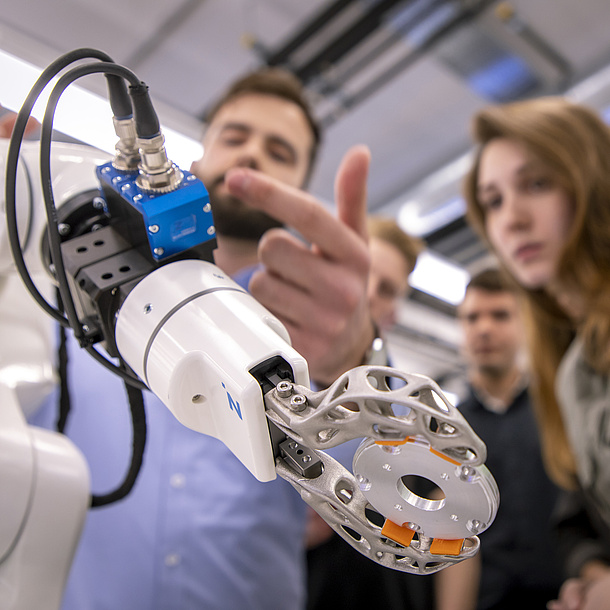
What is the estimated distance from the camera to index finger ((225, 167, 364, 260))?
53 centimetres

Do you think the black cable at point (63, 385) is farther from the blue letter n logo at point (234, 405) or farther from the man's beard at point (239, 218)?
the man's beard at point (239, 218)

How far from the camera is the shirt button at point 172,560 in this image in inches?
31.4

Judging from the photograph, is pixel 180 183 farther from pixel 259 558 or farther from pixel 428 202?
pixel 428 202

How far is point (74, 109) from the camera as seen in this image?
1.55ft

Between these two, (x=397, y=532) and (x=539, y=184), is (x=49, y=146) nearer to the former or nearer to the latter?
(x=397, y=532)

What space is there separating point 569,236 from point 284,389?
1.12 meters

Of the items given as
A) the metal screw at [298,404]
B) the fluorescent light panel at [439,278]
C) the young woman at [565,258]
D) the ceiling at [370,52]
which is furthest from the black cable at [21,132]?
the fluorescent light panel at [439,278]

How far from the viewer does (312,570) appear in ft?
4.05

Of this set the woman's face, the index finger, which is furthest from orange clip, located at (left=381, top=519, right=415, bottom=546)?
the woman's face

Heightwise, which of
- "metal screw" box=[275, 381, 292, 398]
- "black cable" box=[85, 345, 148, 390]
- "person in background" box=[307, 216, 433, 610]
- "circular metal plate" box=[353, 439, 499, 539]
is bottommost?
"person in background" box=[307, 216, 433, 610]

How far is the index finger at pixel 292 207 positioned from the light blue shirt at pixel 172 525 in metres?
0.44

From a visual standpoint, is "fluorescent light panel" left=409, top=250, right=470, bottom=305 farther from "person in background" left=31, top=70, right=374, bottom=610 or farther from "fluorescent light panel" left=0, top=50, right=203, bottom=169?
"fluorescent light panel" left=0, top=50, right=203, bottom=169

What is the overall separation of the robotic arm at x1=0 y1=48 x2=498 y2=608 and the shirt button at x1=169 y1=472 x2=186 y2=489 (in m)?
0.43

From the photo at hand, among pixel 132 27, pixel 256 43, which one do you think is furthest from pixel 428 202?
pixel 132 27
